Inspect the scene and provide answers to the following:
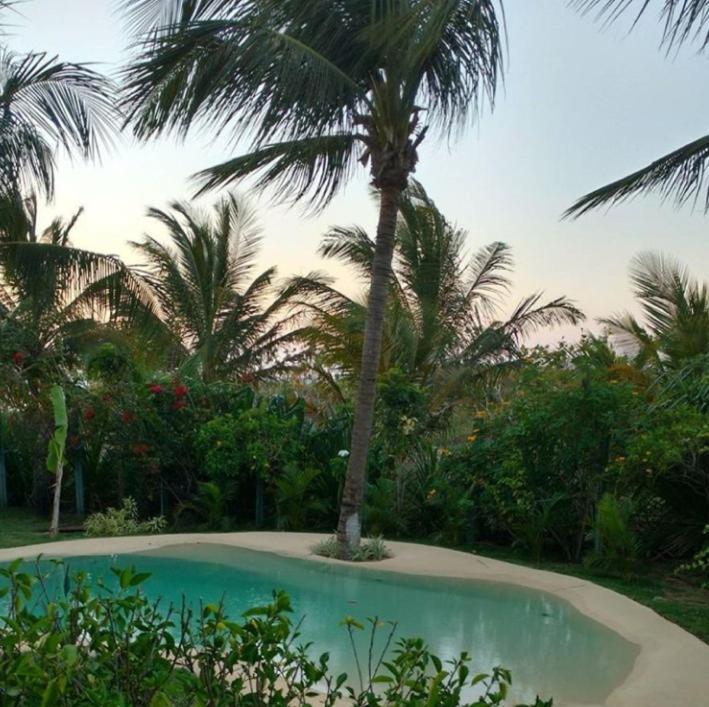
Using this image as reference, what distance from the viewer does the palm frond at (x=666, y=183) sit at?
6117mm

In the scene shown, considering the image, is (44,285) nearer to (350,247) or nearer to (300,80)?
(300,80)

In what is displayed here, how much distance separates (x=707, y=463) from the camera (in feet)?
27.8

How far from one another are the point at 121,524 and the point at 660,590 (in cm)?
637

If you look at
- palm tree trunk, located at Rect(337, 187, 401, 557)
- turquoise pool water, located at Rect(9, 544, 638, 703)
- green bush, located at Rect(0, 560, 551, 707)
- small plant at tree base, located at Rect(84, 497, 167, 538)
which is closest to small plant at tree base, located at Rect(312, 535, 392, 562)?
palm tree trunk, located at Rect(337, 187, 401, 557)

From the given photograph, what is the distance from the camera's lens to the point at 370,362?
8648 mm

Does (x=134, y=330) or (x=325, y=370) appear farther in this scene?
(x=325, y=370)

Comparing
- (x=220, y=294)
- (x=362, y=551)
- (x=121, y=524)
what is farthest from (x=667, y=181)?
(x=220, y=294)

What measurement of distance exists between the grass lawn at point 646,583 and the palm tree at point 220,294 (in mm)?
6191

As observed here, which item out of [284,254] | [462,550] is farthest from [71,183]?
[284,254]

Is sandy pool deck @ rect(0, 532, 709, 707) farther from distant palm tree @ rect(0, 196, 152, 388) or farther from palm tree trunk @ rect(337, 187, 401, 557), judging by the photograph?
distant palm tree @ rect(0, 196, 152, 388)

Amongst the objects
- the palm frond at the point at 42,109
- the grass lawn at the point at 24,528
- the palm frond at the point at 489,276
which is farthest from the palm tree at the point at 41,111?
the palm frond at the point at 489,276

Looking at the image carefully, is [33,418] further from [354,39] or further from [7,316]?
[354,39]

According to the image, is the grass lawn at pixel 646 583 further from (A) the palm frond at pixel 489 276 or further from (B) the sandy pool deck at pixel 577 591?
(A) the palm frond at pixel 489 276

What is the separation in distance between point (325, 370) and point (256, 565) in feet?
24.7
